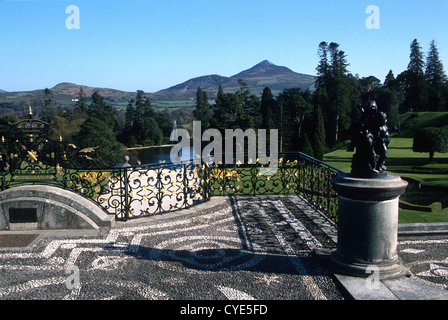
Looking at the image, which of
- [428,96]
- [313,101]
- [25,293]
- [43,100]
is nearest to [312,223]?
[25,293]

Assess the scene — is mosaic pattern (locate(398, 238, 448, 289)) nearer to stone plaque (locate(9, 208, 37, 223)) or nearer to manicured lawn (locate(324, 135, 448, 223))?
manicured lawn (locate(324, 135, 448, 223))

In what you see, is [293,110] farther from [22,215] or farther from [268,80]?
[268,80]

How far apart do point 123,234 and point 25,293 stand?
2.36m

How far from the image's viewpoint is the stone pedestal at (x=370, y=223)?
180 inches

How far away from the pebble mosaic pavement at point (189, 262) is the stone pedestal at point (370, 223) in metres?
0.51

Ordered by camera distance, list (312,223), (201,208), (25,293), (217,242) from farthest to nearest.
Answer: (201,208), (312,223), (217,242), (25,293)

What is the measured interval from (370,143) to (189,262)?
10.0 feet

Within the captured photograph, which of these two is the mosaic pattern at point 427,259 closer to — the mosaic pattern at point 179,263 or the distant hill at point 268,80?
the mosaic pattern at point 179,263

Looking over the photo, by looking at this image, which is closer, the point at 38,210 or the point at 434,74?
the point at 38,210

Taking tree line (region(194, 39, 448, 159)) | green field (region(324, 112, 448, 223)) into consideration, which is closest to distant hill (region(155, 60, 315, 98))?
tree line (region(194, 39, 448, 159))

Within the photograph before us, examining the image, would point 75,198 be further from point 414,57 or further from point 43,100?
point 414,57

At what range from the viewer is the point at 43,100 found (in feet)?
231

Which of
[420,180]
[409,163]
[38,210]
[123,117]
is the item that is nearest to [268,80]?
[123,117]

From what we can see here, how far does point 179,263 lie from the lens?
5445 mm
